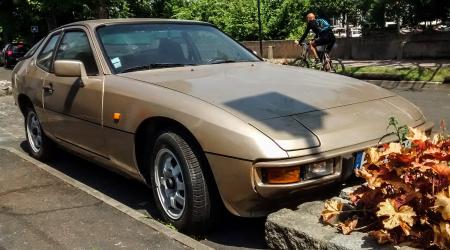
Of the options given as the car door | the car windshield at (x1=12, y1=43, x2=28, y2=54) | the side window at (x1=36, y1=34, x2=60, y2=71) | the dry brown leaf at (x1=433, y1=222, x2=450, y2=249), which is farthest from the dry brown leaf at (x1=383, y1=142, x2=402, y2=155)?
the car windshield at (x1=12, y1=43, x2=28, y2=54)

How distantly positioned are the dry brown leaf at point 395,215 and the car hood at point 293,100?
0.61 metres

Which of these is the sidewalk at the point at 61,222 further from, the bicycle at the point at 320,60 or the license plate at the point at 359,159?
the bicycle at the point at 320,60

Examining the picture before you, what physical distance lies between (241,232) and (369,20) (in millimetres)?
19461

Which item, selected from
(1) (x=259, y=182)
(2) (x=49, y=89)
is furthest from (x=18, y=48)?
(1) (x=259, y=182)

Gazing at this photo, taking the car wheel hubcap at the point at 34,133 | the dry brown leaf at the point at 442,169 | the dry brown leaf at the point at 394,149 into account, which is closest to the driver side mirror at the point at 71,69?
the car wheel hubcap at the point at 34,133

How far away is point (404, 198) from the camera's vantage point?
9.18ft

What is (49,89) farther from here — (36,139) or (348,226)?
(348,226)

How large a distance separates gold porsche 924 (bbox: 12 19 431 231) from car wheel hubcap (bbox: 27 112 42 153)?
1.40ft

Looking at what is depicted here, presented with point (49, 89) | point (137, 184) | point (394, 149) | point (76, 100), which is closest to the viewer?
point (394, 149)

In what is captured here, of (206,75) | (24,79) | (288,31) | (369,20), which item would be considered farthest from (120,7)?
(206,75)

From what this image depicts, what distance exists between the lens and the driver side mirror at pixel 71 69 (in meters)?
4.58

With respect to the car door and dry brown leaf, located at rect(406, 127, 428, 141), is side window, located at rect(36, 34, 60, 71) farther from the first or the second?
dry brown leaf, located at rect(406, 127, 428, 141)

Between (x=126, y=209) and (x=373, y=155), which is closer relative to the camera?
(x=373, y=155)

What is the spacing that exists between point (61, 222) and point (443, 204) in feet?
8.95
